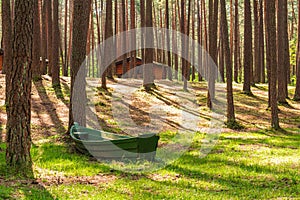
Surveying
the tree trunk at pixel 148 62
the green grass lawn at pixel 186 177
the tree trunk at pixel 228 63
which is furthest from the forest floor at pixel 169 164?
the tree trunk at pixel 148 62

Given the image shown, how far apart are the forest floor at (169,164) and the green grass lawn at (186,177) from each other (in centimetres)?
2

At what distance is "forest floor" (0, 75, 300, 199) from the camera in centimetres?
721

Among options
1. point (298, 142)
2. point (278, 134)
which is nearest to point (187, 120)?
point (278, 134)

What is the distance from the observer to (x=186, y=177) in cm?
847

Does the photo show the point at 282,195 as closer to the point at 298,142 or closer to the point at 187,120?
the point at 298,142

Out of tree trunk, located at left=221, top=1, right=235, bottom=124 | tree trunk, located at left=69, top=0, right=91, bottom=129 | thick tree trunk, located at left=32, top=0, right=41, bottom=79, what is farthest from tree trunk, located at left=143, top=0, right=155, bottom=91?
tree trunk, located at left=69, top=0, right=91, bottom=129

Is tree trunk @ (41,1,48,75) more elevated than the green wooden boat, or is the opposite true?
tree trunk @ (41,1,48,75)

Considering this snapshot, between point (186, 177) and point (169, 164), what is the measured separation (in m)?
1.37

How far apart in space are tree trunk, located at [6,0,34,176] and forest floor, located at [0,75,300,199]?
423 millimetres

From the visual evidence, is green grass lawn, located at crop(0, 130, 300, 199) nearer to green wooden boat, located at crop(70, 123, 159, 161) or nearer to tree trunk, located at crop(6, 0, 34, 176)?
green wooden boat, located at crop(70, 123, 159, 161)

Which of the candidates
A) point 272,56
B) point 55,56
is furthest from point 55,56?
point 272,56

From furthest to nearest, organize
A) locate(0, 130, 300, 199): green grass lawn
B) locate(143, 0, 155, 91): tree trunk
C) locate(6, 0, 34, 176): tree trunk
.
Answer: locate(143, 0, 155, 91): tree trunk → locate(6, 0, 34, 176): tree trunk → locate(0, 130, 300, 199): green grass lawn

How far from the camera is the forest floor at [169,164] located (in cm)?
721

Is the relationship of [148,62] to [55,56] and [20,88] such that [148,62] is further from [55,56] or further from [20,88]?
[20,88]
